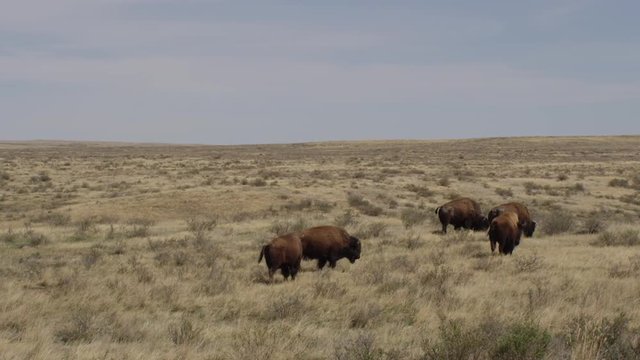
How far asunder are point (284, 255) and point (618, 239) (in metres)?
9.44

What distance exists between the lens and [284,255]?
39.7 feet

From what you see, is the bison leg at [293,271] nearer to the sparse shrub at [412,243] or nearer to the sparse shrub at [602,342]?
the sparse shrub at [412,243]

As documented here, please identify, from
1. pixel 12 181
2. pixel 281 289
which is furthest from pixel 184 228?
pixel 12 181

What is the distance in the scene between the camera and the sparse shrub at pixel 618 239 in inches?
658

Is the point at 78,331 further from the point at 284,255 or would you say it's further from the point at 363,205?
the point at 363,205

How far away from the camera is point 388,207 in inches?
1108

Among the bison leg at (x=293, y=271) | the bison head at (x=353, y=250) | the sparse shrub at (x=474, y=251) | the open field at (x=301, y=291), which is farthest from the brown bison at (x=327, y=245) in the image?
the sparse shrub at (x=474, y=251)

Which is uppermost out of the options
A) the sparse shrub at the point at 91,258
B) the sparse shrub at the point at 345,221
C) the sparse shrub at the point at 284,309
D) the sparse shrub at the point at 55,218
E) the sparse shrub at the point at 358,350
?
the sparse shrub at the point at 358,350

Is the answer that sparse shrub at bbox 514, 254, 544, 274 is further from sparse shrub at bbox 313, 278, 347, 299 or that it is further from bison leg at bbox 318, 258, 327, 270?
sparse shrub at bbox 313, 278, 347, 299

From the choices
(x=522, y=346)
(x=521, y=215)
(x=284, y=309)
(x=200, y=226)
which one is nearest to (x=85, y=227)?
(x=200, y=226)

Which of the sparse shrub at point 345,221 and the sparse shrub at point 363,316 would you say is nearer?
the sparse shrub at point 363,316

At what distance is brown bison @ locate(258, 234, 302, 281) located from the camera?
12.0 m

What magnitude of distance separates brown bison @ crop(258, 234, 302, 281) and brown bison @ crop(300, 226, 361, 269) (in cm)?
76

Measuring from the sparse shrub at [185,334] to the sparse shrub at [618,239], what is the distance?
12.2m
